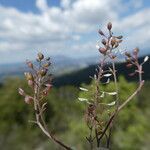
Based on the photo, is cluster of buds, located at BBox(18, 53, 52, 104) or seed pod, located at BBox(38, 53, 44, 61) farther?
seed pod, located at BBox(38, 53, 44, 61)

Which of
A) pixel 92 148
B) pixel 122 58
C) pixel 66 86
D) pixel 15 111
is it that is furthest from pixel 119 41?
pixel 66 86

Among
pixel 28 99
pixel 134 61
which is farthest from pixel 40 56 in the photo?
pixel 134 61

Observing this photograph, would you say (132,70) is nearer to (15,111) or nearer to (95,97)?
→ (95,97)

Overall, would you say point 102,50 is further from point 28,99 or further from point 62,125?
point 62,125

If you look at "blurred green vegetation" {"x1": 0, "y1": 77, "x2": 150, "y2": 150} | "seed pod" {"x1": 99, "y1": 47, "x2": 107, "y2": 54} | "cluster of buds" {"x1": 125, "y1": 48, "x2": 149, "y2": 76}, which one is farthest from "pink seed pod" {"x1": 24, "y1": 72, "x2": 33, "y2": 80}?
"blurred green vegetation" {"x1": 0, "y1": 77, "x2": 150, "y2": 150}

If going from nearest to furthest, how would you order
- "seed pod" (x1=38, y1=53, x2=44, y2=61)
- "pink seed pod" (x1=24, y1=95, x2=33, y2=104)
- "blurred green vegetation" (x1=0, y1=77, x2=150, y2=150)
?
"pink seed pod" (x1=24, y1=95, x2=33, y2=104) → "seed pod" (x1=38, y1=53, x2=44, y2=61) → "blurred green vegetation" (x1=0, y1=77, x2=150, y2=150)

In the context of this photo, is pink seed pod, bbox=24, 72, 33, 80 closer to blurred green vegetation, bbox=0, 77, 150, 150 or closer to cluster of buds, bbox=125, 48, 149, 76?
cluster of buds, bbox=125, 48, 149, 76

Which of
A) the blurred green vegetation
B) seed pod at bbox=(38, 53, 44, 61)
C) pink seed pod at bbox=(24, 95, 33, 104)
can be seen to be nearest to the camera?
pink seed pod at bbox=(24, 95, 33, 104)
